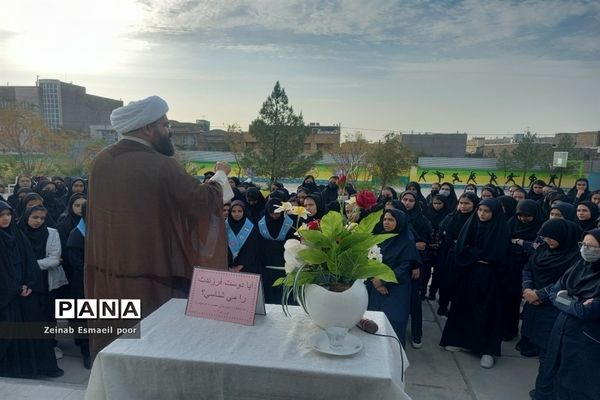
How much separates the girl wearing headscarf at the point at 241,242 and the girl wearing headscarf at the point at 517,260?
2.88 m

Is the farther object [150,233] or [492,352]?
[492,352]

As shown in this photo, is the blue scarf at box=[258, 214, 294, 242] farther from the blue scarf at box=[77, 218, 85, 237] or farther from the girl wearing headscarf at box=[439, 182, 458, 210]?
the girl wearing headscarf at box=[439, 182, 458, 210]

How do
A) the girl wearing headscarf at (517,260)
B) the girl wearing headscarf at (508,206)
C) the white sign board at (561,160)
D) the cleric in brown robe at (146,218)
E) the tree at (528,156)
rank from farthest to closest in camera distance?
1. the tree at (528,156)
2. the white sign board at (561,160)
3. the girl wearing headscarf at (508,206)
4. the girl wearing headscarf at (517,260)
5. the cleric in brown robe at (146,218)

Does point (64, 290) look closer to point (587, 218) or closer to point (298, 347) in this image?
point (298, 347)

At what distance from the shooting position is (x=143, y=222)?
227 centimetres

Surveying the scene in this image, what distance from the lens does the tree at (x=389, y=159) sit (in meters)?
22.3

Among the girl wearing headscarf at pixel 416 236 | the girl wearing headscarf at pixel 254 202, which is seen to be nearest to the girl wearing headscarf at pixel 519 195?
the girl wearing headscarf at pixel 416 236

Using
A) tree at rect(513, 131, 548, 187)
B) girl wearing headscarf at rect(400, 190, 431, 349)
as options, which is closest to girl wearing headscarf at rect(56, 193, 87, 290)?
girl wearing headscarf at rect(400, 190, 431, 349)

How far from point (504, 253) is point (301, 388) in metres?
3.56

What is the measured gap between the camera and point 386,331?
184 centimetres

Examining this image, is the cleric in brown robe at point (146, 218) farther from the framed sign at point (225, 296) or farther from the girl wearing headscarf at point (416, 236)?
the girl wearing headscarf at point (416, 236)

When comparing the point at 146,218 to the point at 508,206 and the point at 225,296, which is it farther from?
the point at 508,206

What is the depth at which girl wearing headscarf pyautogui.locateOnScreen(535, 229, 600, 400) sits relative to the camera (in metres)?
3.02

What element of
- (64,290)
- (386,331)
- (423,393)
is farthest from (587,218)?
(64,290)
